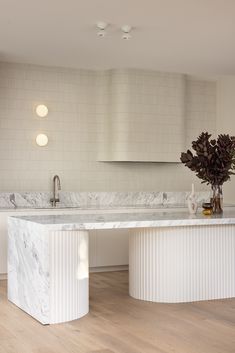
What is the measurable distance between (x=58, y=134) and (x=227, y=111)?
231 cm

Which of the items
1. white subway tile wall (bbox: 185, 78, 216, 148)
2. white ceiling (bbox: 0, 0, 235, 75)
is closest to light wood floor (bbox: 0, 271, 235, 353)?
white ceiling (bbox: 0, 0, 235, 75)

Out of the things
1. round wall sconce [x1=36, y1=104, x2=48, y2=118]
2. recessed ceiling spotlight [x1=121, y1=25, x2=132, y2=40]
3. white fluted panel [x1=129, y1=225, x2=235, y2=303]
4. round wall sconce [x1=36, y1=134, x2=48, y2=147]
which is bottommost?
white fluted panel [x1=129, y1=225, x2=235, y2=303]

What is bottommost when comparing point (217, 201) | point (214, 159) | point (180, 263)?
point (180, 263)

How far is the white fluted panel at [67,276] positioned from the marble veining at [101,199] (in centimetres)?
242

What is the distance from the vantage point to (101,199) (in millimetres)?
7492

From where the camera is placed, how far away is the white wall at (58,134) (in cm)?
707

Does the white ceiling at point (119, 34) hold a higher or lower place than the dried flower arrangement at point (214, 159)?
higher

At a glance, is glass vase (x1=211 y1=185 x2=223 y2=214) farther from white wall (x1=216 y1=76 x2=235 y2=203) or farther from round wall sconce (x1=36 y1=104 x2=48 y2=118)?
round wall sconce (x1=36 y1=104 x2=48 y2=118)

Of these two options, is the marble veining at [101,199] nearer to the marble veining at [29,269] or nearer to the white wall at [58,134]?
the white wall at [58,134]

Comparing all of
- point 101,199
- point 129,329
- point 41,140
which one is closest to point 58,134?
point 41,140

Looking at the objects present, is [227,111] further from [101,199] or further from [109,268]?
[109,268]

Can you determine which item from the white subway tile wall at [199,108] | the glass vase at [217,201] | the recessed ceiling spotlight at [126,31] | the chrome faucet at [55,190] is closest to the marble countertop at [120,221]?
the glass vase at [217,201]

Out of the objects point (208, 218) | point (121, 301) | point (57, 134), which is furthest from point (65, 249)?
point (57, 134)

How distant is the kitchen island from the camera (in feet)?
14.8
